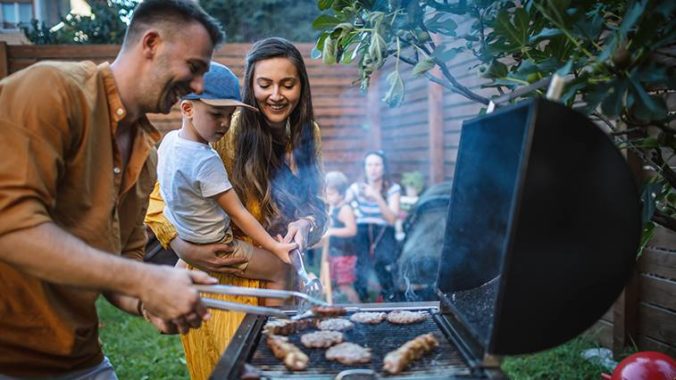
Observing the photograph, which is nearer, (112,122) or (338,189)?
(112,122)

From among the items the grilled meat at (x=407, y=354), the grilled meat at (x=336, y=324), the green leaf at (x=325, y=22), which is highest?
the green leaf at (x=325, y=22)

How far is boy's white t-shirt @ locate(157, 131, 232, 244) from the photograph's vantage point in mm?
2883

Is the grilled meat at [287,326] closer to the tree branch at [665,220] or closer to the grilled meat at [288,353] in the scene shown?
the grilled meat at [288,353]

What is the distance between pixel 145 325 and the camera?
623 centimetres

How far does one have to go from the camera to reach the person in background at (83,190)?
5.27 feet

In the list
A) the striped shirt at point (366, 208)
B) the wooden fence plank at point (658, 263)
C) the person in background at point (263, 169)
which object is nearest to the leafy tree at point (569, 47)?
the person in background at point (263, 169)

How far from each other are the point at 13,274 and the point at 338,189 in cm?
547

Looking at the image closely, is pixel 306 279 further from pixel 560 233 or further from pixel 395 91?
pixel 560 233

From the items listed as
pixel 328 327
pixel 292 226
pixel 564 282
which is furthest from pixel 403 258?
pixel 564 282

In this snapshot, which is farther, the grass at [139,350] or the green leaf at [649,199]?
the grass at [139,350]

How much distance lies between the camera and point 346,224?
7.12 meters

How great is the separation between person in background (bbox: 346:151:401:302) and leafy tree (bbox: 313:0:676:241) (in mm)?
4210

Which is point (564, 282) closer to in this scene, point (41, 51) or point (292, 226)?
point (292, 226)

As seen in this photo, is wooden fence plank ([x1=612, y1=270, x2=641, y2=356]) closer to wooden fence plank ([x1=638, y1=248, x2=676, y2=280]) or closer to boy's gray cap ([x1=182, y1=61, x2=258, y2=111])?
wooden fence plank ([x1=638, y1=248, x2=676, y2=280])
